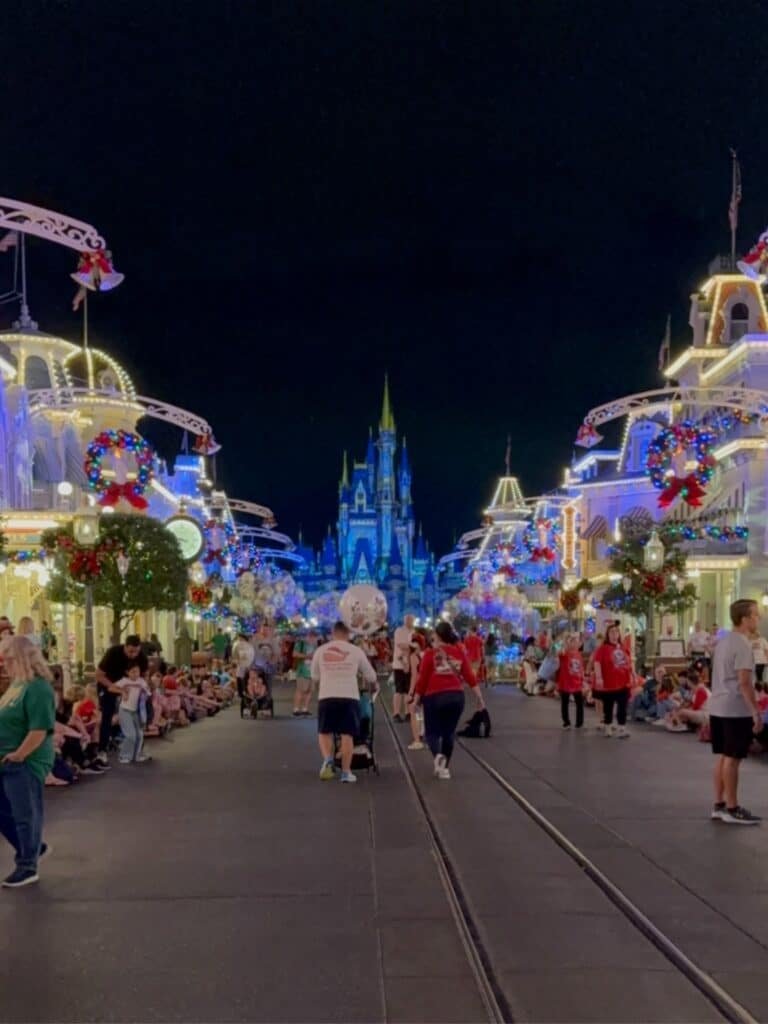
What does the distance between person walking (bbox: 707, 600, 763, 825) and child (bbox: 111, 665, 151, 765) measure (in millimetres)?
7379

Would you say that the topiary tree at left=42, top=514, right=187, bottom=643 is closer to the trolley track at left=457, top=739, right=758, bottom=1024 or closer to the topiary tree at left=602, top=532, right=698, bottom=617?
the topiary tree at left=602, top=532, right=698, bottom=617

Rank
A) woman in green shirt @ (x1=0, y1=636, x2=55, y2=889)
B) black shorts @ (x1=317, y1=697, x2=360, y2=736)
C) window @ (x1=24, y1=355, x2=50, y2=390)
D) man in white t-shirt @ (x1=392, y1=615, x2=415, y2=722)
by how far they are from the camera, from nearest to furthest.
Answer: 1. woman in green shirt @ (x1=0, y1=636, x2=55, y2=889)
2. black shorts @ (x1=317, y1=697, x2=360, y2=736)
3. man in white t-shirt @ (x1=392, y1=615, x2=415, y2=722)
4. window @ (x1=24, y1=355, x2=50, y2=390)

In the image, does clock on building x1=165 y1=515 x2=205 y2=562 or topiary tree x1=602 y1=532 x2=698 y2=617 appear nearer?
topiary tree x1=602 y1=532 x2=698 y2=617

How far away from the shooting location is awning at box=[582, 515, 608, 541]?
66.6 m

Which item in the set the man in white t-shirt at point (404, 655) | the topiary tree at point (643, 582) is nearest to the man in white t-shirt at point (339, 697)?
the man in white t-shirt at point (404, 655)

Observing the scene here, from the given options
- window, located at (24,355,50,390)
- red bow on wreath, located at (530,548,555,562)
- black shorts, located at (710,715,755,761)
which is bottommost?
black shorts, located at (710,715,755,761)

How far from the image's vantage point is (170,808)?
40.4ft

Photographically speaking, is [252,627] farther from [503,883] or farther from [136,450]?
[503,883]

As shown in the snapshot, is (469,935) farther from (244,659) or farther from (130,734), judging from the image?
(244,659)

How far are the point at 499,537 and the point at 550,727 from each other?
263 ft

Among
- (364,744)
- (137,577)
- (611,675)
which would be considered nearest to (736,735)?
(364,744)

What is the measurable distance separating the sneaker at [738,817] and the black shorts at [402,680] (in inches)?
468

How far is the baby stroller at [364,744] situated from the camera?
607 inches

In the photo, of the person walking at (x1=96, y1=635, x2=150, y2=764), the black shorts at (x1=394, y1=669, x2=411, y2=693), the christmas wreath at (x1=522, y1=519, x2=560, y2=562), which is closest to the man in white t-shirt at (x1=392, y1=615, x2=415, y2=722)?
the black shorts at (x1=394, y1=669, x2=411, y2=693)
